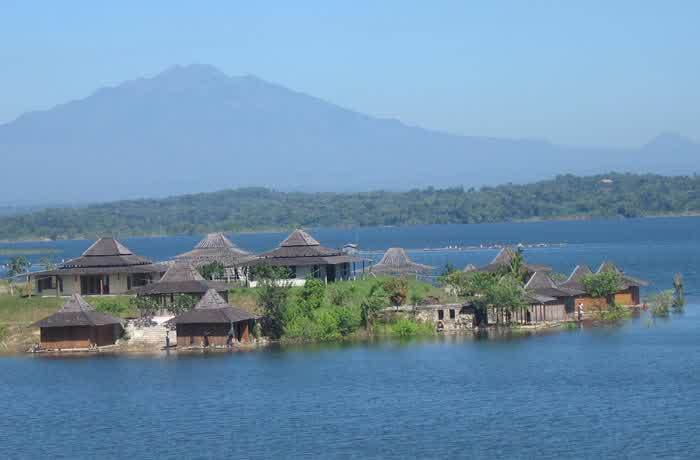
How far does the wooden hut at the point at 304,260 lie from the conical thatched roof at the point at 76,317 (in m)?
8.97

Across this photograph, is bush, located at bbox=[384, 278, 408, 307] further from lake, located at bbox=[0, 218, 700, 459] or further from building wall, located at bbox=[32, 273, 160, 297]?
building wall, located at bbox=[32, 273, 160, 297]

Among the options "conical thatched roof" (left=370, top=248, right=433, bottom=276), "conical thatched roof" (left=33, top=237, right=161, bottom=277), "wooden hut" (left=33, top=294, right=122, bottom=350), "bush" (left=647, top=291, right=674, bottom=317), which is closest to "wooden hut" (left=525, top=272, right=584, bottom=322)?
"bush" (left=647, top=291, right=674, bottom=317)

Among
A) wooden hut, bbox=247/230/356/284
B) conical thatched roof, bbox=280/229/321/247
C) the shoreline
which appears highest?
the shoreline

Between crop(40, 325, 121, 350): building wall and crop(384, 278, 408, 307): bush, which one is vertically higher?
crop(384, 278, 408, 307): bush

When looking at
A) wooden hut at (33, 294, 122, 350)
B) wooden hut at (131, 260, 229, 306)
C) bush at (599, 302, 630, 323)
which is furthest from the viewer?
bush at (599, 302, 630, 323)

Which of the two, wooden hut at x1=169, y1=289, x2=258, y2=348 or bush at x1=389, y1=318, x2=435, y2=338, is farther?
bush at x1=389, y1=318, x2=435, y2=338

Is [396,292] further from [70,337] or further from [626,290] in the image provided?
[626,290]

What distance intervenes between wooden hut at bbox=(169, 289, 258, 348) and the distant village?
0.03m

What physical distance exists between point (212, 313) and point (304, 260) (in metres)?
9.07

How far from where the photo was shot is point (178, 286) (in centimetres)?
4956

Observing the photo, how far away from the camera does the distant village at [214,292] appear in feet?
153

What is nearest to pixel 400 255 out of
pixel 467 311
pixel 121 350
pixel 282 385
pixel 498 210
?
pixel 467 311

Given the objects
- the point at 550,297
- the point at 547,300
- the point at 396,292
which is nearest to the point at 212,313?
the point at 396,292

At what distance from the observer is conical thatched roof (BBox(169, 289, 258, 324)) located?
4575 centimetres
